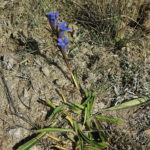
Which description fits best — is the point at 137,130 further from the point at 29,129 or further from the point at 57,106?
the point at 29,129

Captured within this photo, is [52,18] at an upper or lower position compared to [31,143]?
upper

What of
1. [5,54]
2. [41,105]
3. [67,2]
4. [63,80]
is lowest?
[41,105]

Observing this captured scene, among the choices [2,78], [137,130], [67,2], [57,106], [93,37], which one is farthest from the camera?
[67,2]

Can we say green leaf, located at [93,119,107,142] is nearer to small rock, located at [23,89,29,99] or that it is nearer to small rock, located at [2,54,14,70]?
small rock, located at [23,89,29,99]

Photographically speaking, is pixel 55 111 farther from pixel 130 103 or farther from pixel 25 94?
pixel 130 103

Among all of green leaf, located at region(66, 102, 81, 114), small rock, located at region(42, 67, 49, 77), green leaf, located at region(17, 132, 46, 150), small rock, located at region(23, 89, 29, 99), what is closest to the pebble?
small rock, located at region(42, 67, 49, 77)

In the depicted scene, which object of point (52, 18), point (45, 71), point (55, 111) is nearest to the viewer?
point (52, 18)

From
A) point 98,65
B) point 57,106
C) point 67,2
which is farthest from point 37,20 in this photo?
point 57,106

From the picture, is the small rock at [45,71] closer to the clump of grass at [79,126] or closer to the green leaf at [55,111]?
the clump of grass at [79,126]

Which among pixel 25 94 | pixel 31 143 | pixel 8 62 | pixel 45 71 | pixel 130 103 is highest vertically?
pixel 8 62

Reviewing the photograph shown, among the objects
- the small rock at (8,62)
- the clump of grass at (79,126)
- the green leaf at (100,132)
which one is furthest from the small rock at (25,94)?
the green leaf at (100,132)

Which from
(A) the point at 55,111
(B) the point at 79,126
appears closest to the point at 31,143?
(A) the point at 55,111
